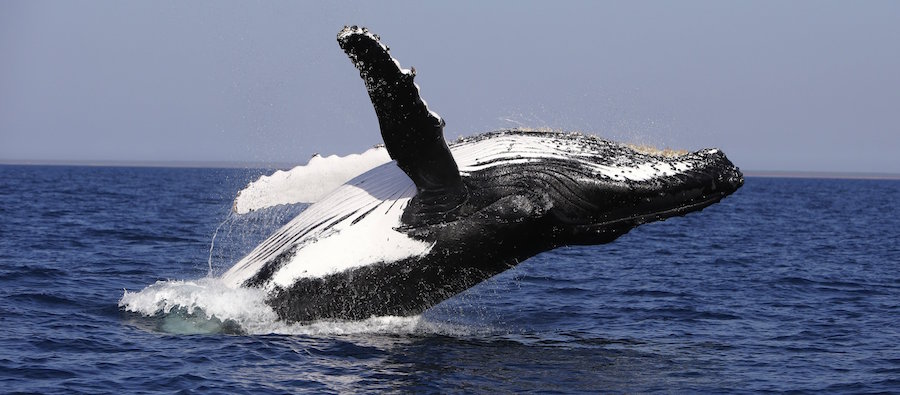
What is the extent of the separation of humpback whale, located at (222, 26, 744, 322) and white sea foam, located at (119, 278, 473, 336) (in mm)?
108

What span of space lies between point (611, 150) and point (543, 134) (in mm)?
597

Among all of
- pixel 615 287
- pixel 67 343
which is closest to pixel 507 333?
pixel 67 343

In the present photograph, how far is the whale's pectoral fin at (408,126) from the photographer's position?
721 cm

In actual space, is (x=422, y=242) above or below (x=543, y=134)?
below

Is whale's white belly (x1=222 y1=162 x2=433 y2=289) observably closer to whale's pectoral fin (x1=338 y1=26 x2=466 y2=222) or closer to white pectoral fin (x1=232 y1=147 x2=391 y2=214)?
whale's pectoral fin (x1=338 y1=26 x2=466 y2=222)

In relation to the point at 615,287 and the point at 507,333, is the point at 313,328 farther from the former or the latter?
the point at 615,287

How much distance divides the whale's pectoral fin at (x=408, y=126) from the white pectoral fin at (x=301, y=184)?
1.32 metres

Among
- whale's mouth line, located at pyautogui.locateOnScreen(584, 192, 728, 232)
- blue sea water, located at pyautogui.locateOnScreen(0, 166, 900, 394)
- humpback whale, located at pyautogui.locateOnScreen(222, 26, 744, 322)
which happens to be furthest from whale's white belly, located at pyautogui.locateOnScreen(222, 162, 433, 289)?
whale's mouth line, located at pyautogui.locateOnScreen(584, 192, 728, 232)

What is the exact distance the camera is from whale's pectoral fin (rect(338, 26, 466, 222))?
7211mm

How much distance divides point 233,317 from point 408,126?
248 centimetres

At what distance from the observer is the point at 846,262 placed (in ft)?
65.7

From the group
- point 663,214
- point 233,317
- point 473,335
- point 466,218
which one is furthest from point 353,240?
point 663,214

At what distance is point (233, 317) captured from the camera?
8773 millimetres

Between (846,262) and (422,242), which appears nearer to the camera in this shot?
(422,242)
